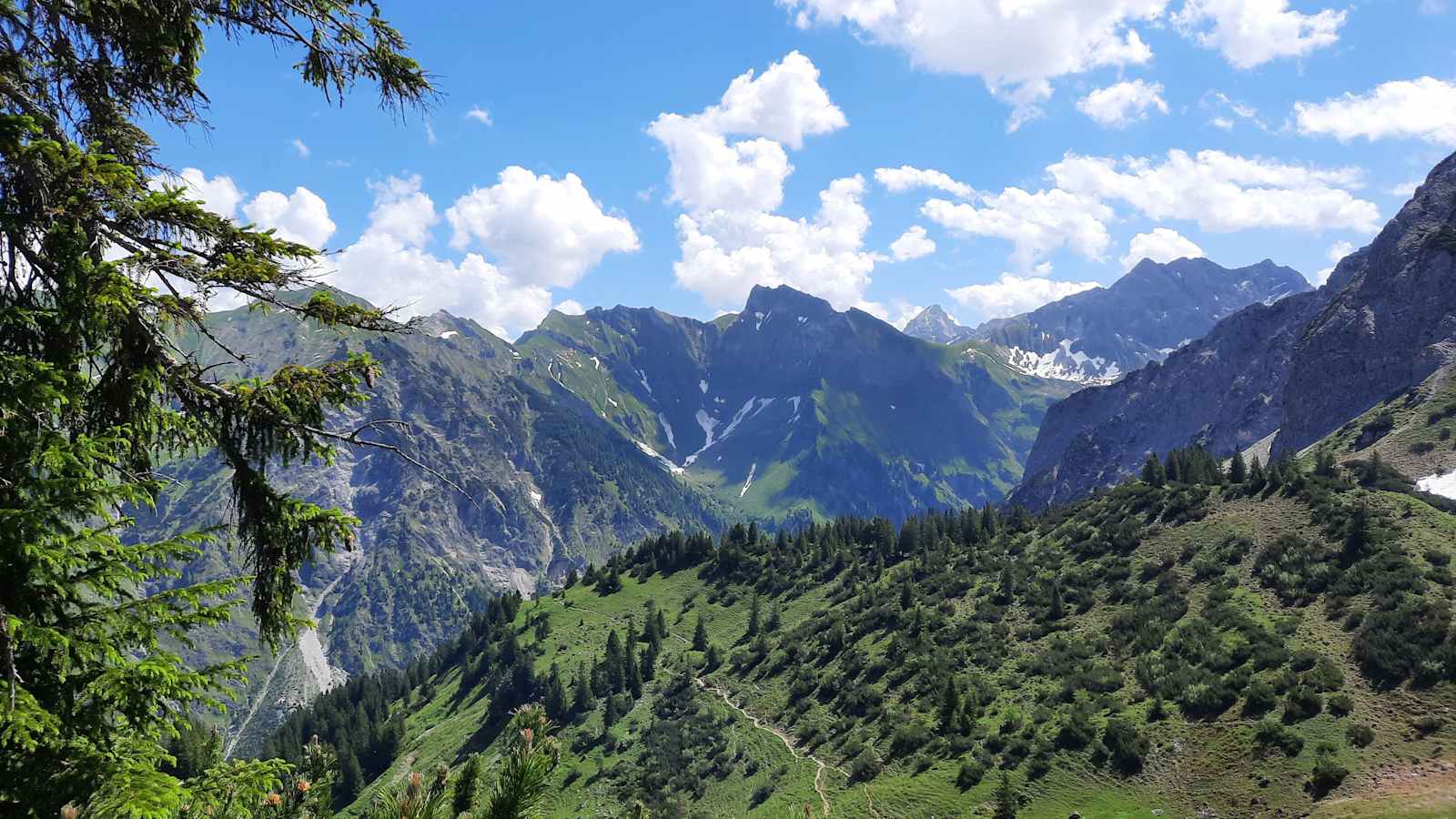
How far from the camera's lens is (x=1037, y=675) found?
82.3 metres

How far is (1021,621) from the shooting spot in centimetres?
9688

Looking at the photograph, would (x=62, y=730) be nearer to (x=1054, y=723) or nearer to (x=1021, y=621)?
(x=1054, y=723)

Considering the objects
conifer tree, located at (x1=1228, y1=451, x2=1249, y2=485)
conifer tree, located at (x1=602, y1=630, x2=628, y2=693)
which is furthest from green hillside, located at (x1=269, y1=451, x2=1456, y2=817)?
conifer tree, located at (x1=1228, y1=451, x2=1249, y2=485)

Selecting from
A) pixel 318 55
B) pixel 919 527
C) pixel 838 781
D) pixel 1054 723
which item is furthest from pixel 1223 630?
pixel 318 55

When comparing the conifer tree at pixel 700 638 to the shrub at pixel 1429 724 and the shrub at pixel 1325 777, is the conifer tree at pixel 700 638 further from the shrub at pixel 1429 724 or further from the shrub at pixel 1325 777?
the shrub at pixel 1429 724

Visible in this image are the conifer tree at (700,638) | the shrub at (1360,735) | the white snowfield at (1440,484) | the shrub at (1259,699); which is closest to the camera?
the shrub at (1360,735)

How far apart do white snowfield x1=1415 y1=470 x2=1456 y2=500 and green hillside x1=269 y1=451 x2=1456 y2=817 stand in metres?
39.7

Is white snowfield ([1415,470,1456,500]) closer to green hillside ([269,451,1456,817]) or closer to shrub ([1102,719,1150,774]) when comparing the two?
green hillside ([269,451,1456,817])

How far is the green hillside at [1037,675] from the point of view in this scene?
57.2 m

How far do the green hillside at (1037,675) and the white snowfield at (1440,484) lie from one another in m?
39.7

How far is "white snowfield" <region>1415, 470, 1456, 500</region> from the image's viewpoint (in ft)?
452

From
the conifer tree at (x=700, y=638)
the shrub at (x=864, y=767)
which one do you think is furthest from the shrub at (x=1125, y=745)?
the conifer tree at (x=700, y=638)

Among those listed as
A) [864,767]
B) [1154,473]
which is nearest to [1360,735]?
[864,767]

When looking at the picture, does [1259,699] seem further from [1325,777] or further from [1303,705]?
[1325,777]
